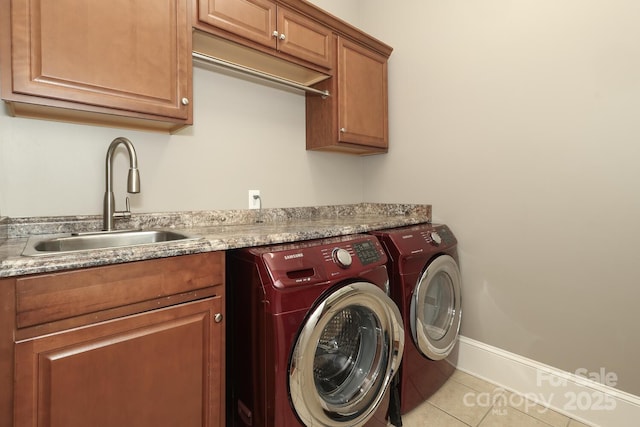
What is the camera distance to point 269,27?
1.58 meters

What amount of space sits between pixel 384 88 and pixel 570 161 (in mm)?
1258

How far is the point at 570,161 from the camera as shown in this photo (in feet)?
5.07

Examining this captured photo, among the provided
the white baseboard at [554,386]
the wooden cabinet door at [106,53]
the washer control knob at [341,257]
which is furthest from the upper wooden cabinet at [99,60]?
the white baseboard at [554,386]

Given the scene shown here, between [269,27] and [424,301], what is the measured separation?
1694 millimetres

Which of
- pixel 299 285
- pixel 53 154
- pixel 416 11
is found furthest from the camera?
pixel 416 11

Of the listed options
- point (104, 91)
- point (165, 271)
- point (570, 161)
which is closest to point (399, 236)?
point (570, 161)

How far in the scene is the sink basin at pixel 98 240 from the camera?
1.12 metres

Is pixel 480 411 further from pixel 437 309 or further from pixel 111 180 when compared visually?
pixel 111 180

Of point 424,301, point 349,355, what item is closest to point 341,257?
point 349,355

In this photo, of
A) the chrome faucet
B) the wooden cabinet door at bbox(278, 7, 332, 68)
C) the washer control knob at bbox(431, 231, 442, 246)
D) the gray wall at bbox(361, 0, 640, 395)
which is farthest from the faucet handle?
the gray wall at bbox(361, 0, 640, 395)

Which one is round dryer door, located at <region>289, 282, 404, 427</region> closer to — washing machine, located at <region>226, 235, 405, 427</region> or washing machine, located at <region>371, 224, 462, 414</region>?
washing machine, located at <region>226, 235, 405, 427</region>

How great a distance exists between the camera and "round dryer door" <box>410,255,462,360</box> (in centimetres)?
154

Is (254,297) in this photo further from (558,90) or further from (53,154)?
(558,90)

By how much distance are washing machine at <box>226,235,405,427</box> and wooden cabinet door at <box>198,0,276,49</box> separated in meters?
1.07
